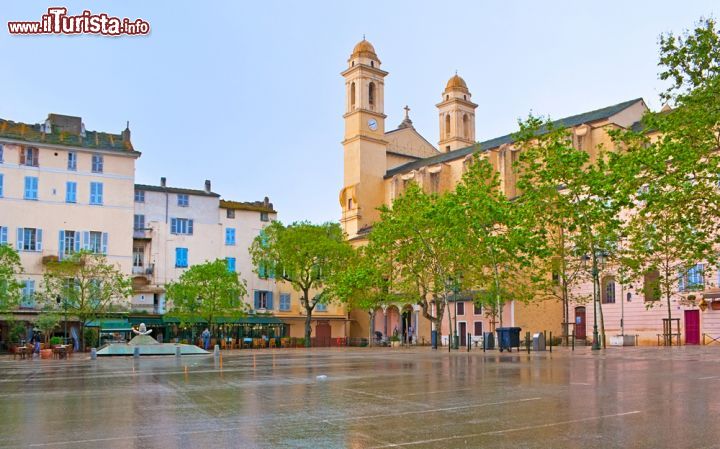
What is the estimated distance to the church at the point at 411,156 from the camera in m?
65.3

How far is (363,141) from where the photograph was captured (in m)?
86.6

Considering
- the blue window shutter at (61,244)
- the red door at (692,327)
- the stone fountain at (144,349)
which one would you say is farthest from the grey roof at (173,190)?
the red door at (692,327)

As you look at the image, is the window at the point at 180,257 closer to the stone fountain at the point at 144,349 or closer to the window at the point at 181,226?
the window at the point at 181,226

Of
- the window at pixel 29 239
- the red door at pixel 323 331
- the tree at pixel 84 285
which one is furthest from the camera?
the red door at pixel 323 331

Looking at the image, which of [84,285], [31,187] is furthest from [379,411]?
[31,187]

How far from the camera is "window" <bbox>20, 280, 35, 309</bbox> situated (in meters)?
54.9

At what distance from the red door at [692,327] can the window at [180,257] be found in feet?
134

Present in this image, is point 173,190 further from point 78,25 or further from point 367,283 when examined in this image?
point 78,25

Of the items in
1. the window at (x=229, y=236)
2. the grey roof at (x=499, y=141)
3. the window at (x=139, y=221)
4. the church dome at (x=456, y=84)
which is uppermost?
the church dome at (x=456, y=84)

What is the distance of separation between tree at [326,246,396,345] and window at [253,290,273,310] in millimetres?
9156

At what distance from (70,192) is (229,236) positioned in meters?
15.6

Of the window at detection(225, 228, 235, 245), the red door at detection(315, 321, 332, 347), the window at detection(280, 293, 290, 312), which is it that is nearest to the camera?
the window at detection(225, 228, 235, 245)

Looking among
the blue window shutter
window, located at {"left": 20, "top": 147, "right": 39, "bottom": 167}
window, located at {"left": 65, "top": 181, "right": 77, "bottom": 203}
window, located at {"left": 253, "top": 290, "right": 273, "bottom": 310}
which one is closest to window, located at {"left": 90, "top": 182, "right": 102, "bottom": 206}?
window, located at {"left": 65, "top": 181, "right": 77, "bottom": 203}

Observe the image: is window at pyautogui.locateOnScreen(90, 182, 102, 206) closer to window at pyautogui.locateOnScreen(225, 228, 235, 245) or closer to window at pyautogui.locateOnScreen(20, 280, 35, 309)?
window at pyautogui.locateOnScreen(20, 280, 35, 309)
